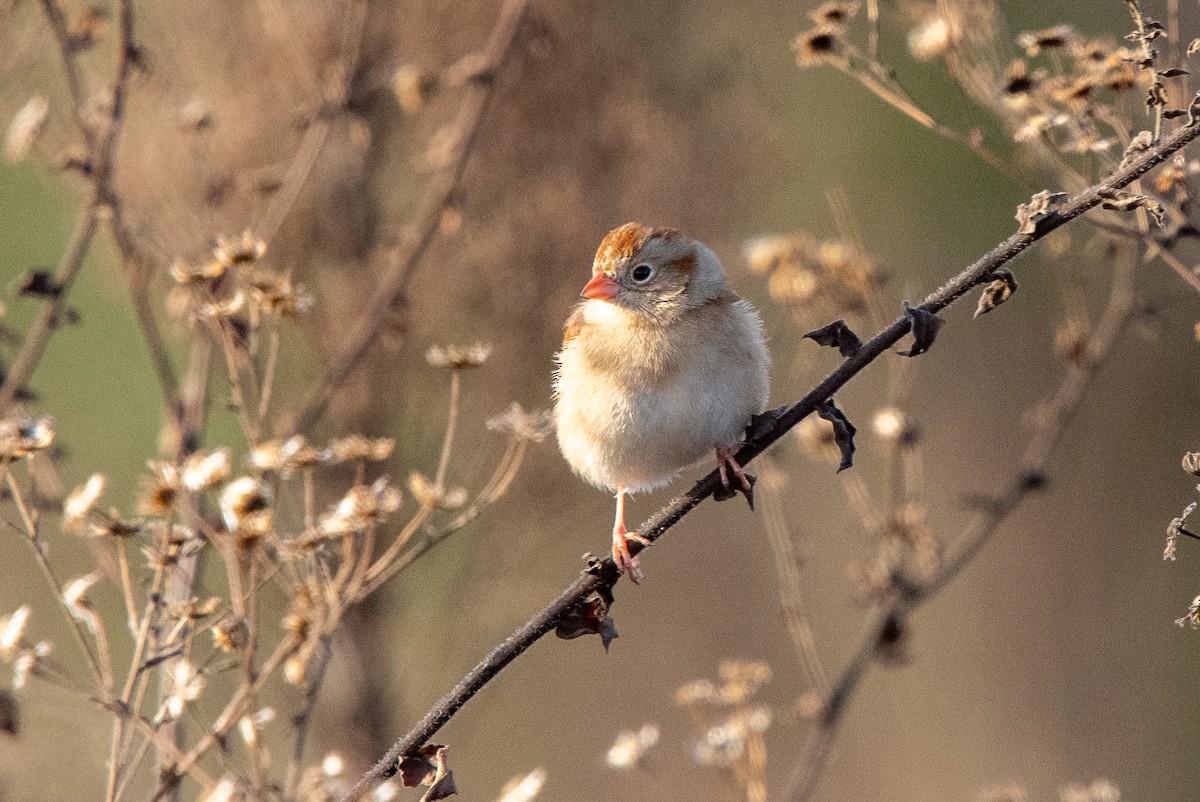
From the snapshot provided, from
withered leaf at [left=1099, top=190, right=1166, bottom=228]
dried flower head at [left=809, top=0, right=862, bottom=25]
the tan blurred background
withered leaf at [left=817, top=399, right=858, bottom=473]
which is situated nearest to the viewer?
withered leaf at [left=1099, top=190, right=1166, bottom=228]

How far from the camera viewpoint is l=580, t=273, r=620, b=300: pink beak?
2824 mm

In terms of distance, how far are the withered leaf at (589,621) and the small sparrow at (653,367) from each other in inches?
28.8

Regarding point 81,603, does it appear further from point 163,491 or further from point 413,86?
point 413,86

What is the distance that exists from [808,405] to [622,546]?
104 centimetres

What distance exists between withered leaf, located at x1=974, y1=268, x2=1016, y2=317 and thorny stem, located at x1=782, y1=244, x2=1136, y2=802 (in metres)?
1.54

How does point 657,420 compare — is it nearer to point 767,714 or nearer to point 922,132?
Answer: point 767,714

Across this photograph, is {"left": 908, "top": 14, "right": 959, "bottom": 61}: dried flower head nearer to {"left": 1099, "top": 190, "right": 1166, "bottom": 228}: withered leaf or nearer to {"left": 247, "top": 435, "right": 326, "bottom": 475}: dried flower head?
{"left": 1099, "top": 190, "right": 1166, "bottom": 228}: withered leaf

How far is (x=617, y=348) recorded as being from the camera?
271 cm

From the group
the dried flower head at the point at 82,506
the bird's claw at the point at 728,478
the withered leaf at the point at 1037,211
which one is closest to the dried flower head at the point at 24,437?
the dried flower head at the point at 82,506

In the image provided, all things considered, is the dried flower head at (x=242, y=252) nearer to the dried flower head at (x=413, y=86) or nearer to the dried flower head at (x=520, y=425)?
the dried flower head at (x=520, y=425)

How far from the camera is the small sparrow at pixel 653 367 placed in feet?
8.34

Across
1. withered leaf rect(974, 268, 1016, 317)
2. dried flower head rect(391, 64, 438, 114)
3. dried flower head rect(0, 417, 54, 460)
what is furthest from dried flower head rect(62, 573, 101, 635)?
dried flower head rect(391, 64, 438, 114)

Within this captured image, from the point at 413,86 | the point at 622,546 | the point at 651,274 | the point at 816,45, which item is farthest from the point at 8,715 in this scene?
the point at 816,45

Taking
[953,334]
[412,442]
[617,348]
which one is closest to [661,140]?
[412,442]
